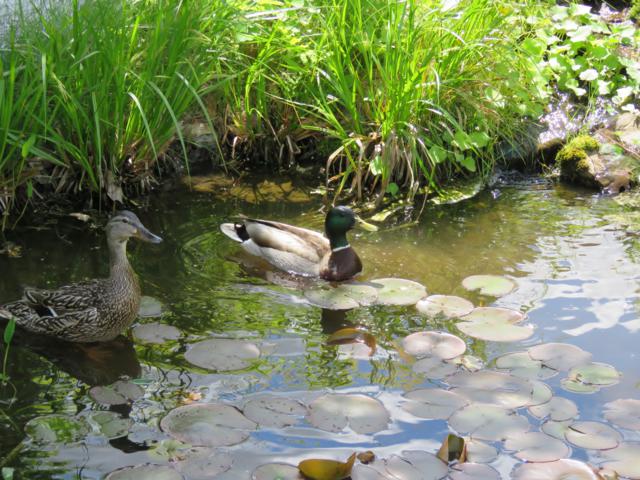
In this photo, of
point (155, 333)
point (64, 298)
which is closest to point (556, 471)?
point (155, 333)

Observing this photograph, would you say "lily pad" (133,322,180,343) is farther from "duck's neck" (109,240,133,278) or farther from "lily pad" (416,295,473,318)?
"lily pad" (416,295,473,318)

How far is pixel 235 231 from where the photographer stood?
5832 mm

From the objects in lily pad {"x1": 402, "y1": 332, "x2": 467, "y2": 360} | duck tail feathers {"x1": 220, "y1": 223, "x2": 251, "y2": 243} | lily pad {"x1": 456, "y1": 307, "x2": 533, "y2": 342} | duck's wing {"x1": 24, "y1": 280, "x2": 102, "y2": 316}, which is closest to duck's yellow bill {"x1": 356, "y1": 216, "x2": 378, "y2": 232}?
duck tail feathers {"x1": 220, "y1": 223, "x2": 251, "y2": 243}

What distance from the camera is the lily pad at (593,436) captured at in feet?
11.6

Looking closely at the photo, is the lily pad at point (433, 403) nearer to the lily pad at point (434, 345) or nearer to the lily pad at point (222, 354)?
the lily pad at point (434, 345)

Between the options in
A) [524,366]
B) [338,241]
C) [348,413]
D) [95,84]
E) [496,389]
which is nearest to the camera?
[348,413]

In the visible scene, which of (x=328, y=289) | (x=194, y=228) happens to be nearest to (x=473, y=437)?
(x=328, y=289)

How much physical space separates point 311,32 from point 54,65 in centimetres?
211

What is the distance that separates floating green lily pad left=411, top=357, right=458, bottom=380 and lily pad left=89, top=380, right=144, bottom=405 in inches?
52.1

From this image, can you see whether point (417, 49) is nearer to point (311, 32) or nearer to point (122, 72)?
point (311, 32)

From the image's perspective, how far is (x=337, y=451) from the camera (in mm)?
3502

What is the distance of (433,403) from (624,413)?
830mm

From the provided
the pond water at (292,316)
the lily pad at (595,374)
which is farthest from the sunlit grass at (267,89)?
the lily pad at (595,374)

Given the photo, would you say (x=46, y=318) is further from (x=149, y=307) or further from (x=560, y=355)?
(x=560, y=355)
